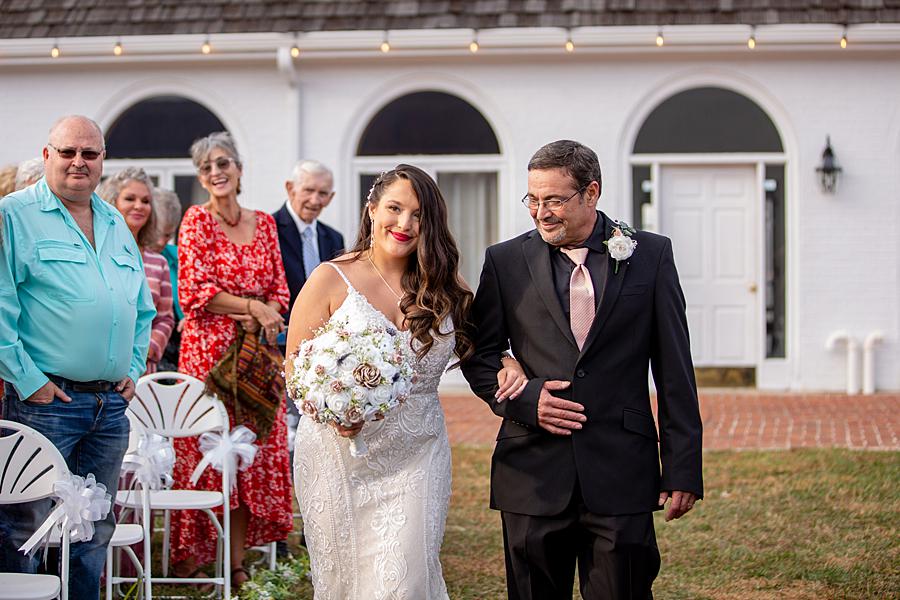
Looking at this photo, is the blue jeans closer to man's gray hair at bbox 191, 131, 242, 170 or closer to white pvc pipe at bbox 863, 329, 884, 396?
man's gray hair at bbox 191, 131, 242, 170

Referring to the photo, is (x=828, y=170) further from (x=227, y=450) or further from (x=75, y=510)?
(x=75, y=510)

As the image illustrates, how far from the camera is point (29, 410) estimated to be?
4469 mm

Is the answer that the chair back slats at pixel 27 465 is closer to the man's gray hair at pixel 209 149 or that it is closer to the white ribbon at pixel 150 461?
the white ribbon at pixel 150 461

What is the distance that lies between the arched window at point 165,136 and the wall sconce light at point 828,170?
7128 mm

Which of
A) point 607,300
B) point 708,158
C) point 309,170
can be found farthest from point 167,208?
point 708,158

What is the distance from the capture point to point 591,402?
4070mm

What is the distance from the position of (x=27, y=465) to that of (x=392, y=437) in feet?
4.33

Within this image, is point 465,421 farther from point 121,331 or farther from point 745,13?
point 121,331

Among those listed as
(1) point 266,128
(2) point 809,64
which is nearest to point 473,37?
(1) point 266,128

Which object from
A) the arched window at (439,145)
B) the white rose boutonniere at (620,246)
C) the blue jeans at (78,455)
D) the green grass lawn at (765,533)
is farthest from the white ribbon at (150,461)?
the arched window at (439,145)

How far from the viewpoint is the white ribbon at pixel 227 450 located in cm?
597

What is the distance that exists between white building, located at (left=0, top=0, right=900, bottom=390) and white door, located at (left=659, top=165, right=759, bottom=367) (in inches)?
1.0

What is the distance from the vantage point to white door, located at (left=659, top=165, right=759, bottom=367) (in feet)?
44.2

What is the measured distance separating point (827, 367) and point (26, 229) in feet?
34.8
